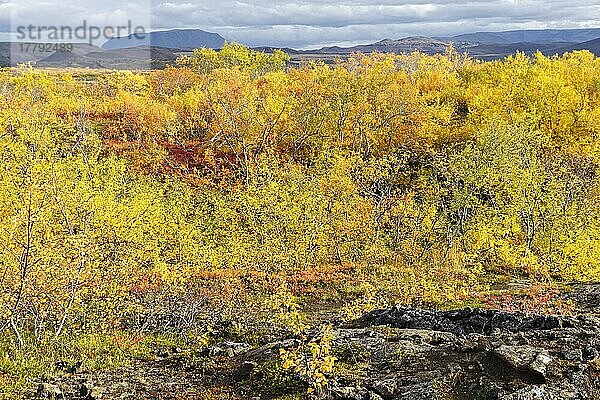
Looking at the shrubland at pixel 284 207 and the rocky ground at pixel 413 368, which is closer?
the rocky ground at pixel 413 368

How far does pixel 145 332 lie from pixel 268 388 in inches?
285

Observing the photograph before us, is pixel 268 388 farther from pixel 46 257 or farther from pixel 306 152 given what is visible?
pixel 306 152

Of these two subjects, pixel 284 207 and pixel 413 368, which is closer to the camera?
pixel 413 368

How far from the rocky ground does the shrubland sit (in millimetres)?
1259

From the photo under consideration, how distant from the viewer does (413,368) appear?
12.0 metres

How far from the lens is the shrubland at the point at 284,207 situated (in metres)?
16.8

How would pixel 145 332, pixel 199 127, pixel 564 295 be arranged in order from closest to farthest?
pixel 145 332
pixel 564 295
pixel 199 127

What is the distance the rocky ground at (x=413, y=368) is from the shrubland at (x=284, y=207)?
4.13 feet

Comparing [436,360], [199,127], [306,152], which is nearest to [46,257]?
[436,360]

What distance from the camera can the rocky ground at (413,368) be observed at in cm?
1049

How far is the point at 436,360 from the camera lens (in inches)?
478

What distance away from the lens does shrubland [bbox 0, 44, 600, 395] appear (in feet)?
55.0

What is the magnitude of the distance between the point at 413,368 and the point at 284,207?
16.3 m

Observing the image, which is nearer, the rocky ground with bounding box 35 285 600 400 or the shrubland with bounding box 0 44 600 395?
the rocky ground with bounding box 35 285 600 400
